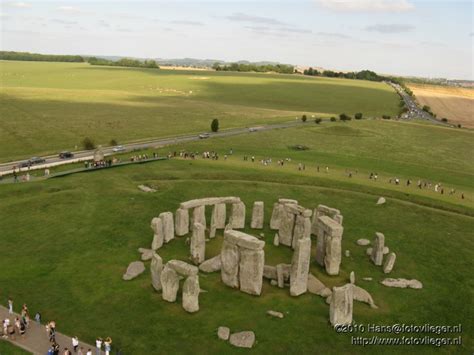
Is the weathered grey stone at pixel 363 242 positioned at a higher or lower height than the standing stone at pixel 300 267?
lower

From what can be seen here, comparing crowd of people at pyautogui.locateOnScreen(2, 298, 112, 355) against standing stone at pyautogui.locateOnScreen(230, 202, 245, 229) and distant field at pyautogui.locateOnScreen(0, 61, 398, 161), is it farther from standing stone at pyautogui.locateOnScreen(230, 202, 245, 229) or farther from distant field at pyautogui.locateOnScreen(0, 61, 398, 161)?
distant field at pyautogui.locateOnScreen(0, 61, 398, 161)

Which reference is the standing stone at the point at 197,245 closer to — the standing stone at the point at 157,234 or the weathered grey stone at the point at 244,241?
the standing stone at the point at 157,234

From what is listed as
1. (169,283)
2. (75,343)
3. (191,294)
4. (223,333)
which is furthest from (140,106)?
(223,333)

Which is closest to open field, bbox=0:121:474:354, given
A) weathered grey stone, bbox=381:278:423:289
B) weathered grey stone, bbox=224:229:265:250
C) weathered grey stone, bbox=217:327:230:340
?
weathered grey stone, bbox=217:327:230:340

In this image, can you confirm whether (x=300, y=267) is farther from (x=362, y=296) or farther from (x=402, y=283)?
(x=402, y=283)

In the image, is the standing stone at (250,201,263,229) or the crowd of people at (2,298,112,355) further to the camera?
the standing stone at (250,201,263,229)

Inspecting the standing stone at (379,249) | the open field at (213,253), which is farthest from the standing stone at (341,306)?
the standing stone at (379,249)
